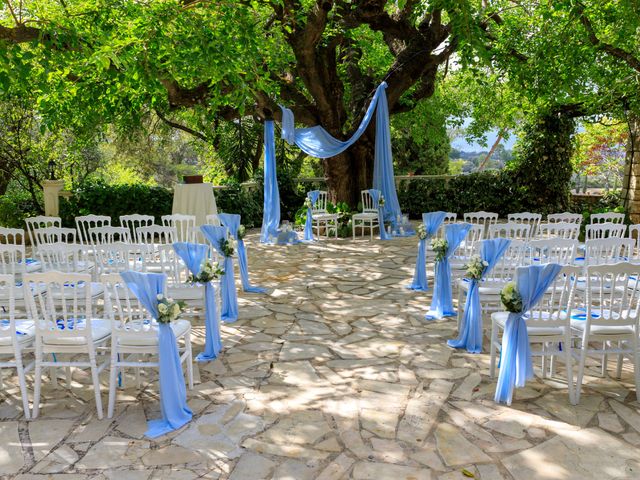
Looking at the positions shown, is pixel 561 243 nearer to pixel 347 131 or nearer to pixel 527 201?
pixel 347 131

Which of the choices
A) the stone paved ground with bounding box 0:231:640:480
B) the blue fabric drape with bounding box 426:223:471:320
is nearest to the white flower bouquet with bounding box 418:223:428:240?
the blue fabric drape with bounding box 426:223:471:320

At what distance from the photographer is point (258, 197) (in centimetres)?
1294

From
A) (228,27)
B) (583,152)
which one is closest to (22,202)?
(228,27)

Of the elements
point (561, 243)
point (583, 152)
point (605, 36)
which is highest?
point (605, 36)

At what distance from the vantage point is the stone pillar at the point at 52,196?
11.1 m

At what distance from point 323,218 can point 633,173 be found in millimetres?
5837

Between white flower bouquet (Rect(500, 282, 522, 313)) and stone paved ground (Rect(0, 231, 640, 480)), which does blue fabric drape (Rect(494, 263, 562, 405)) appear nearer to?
white flower bouquet (Rect(500, 282, 522, 313))

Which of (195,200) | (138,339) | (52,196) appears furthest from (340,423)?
(52,196)

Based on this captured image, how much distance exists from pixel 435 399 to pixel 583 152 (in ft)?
51.7

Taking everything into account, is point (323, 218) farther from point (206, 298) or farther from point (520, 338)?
point (520, 338)

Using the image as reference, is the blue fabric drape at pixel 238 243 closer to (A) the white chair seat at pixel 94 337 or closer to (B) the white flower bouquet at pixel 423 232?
(B) the white flower bouquet at pixel 423 232

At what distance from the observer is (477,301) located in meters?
4.78

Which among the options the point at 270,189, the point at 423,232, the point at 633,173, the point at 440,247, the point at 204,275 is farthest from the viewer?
the point at 633,173

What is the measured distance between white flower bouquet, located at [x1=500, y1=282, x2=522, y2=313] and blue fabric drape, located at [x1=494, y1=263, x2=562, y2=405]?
0.08 feet
